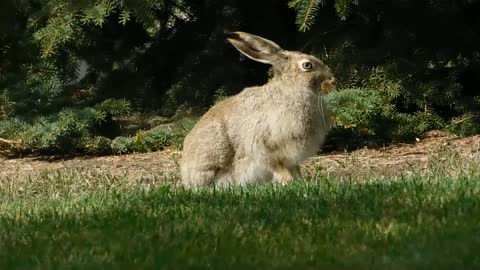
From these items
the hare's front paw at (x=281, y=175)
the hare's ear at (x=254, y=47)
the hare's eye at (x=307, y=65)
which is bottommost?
the hare's front paw at (x=281, y=175)

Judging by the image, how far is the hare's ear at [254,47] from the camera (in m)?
7.94

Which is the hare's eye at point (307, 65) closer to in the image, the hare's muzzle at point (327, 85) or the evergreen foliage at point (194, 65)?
the hare's muzzle at point (327, 85)

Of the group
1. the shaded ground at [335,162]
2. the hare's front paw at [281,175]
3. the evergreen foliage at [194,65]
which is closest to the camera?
the hare's front paw at [281,175]

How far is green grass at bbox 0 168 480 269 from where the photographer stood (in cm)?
459

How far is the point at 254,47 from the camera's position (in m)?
7.98

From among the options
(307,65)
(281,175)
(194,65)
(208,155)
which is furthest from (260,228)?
(194,65)

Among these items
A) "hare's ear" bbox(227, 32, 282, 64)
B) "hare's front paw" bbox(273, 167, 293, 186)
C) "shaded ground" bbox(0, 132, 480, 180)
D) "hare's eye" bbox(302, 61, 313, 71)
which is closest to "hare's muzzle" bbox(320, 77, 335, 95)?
"hare's eye" bbox(302, 61, 313, 71)

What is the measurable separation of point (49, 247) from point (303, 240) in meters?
1.21

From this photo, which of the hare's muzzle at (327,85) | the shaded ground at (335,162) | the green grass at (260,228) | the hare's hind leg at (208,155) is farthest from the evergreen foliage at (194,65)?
the green grass at (260,228)

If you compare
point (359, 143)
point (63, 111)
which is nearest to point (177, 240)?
point (359, 143)

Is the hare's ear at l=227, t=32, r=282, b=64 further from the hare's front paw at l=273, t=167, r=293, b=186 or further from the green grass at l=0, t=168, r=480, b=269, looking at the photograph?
the green grass at l=0, t=168, r=480, b=269

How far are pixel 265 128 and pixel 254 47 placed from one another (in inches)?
26.3

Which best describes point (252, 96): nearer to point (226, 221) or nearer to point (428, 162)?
point (428, 162)

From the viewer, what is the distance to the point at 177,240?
502 cm
